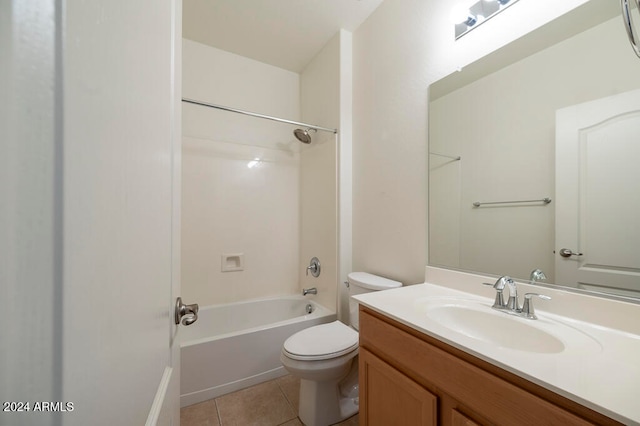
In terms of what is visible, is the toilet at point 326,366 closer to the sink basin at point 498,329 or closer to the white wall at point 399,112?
the white wall at point 399,112

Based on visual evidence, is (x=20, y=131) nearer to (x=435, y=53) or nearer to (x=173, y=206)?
(x=173, y=206)

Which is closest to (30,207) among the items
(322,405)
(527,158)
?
(527,158)

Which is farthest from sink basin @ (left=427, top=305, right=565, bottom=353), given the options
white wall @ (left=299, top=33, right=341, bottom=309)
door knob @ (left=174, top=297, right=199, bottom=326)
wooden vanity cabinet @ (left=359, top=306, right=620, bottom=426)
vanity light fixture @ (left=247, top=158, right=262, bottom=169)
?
vanity light fixture @ (left=247, top=158, right=262, bottom=169)

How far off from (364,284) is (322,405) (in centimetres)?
70

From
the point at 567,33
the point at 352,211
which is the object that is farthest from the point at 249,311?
the point at 567,33

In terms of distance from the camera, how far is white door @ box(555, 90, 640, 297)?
753 millimetres

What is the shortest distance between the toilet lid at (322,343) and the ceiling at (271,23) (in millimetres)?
2216

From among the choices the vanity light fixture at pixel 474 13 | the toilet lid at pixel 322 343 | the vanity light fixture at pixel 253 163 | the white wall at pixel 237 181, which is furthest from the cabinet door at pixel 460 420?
the vanity light fixture at pixel 253 163

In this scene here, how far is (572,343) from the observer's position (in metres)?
0.69

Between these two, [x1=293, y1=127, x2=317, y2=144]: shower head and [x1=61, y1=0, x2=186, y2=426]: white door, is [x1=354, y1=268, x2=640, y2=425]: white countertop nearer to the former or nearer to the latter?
[x1=61, y1=0, x2=186, y2=426]: white door

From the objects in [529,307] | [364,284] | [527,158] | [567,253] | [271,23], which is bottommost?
[364,284]

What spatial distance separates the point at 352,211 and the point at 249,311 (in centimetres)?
134

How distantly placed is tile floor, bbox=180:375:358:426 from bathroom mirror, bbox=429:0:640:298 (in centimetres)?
126

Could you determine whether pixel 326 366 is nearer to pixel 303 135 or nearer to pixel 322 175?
pixel 322 175
